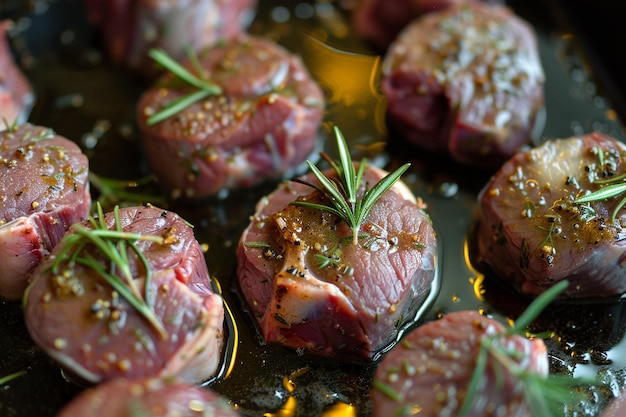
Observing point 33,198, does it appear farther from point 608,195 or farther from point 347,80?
point 608,195

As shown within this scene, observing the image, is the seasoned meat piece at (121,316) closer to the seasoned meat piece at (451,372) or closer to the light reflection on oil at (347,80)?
the seasoned meat piece at (451,372)

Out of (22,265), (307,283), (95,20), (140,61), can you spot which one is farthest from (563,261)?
(95,20)

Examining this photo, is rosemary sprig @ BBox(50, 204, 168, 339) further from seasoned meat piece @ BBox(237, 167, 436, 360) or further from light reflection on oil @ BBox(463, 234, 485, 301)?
light reflection on oil @ BBox(463, 234, 485, 301)

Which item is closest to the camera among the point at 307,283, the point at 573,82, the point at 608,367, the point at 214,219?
the point at 307,283

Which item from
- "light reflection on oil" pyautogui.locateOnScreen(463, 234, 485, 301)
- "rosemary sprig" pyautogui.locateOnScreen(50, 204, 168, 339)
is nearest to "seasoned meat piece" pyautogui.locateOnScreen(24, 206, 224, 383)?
"rosemary sprig" pyautogui.locateOnScreen(50, 204, 168, 339)

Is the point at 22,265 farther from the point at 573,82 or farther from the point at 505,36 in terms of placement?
the point at 573,82

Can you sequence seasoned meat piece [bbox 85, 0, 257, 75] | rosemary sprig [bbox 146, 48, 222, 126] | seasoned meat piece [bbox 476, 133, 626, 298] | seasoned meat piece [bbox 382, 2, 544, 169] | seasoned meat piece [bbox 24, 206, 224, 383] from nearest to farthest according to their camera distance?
1. seasoned meat piece [bbox 24, 206, 224, 383]
2. seasoned meat piece [bbox 476, 133, 626, 298]
3. rosemary sprig [bbox 146, 48, 222, 126]
4. seasoned meat piece [bbox 382, 2, 544, 169]
5. seasoned meat piece [bbox 85, 0, 257, 75]

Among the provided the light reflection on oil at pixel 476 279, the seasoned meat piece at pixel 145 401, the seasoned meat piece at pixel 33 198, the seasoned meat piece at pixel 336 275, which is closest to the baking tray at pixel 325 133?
the light reflection on oil at pixel 476 279
